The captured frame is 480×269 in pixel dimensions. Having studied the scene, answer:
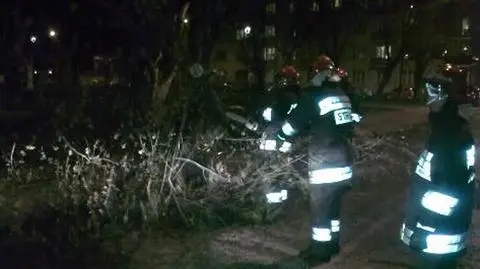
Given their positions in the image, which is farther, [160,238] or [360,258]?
[160,238]

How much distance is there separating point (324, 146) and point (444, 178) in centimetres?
172

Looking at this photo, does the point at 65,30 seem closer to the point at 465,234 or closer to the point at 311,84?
the point at 311,84

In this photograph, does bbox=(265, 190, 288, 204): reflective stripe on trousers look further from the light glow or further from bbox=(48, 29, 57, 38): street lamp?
bbox=(48, 29, 57, 38): street lamp

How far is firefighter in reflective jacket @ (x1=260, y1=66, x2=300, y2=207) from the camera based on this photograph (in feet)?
28.4

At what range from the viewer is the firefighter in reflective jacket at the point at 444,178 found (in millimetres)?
5012

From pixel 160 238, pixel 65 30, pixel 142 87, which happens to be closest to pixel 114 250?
pixel 160 238

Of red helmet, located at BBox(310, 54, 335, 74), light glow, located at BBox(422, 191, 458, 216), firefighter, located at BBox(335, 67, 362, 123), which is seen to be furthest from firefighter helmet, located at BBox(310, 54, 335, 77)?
light glow, located at BBox(422, 191, 458, 216)

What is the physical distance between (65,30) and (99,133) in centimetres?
1224

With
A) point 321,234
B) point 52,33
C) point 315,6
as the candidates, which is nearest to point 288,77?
point 321,234

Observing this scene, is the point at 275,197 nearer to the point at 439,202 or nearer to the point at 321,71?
the point at 321,71

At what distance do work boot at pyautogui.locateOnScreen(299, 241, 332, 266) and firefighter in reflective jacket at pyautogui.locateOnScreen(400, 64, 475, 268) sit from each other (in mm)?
1464

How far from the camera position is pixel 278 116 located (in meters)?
8.72

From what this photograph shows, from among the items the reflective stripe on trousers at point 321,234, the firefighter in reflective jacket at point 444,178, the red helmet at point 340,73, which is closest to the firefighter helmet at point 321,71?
the red helmet at point 340,73

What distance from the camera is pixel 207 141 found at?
31.4ft
